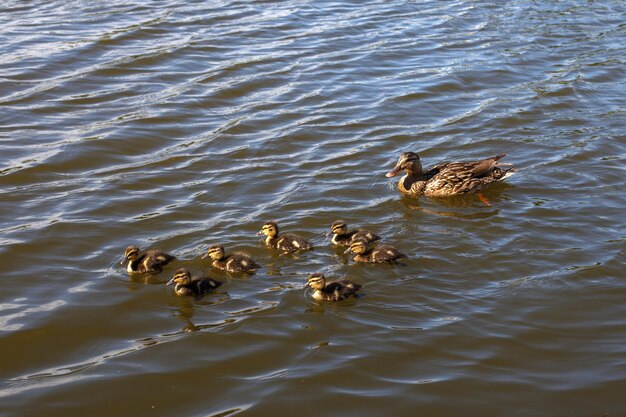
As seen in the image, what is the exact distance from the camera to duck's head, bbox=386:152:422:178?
26.9ft

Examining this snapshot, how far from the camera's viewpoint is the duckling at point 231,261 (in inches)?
252

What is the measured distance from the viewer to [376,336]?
5.62 metres

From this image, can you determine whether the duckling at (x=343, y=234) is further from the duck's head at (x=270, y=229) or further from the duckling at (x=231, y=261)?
the duckling at (x=231, y=261)

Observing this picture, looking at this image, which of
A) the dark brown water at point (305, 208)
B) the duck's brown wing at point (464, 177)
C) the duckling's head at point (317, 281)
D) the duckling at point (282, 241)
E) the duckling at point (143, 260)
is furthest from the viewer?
the duck's brown wing at point (464, 177)

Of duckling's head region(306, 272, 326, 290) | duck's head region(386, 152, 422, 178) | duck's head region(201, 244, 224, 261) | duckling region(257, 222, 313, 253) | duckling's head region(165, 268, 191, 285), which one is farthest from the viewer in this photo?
duck's head region(386, 152, 422, 178)

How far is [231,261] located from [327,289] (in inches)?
31.6

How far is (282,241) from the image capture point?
6.74 metres

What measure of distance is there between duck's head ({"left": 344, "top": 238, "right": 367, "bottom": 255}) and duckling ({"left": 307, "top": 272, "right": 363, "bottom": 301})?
53 cm

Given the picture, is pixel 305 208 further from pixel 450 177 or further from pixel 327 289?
pixel 327 289

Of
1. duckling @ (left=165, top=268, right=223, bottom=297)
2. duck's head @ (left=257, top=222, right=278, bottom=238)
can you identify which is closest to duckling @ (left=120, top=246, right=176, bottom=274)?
duckling @ (left=165, top=268, right=223, bottom=297)

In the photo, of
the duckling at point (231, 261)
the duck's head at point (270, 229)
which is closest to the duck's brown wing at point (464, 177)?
the duck's head at point (270, 229)

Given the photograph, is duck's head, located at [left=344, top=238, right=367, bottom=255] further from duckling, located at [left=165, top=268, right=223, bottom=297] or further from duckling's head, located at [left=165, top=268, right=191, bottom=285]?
duckling's head, located at [left=165, top=268, right=191, bottom=285]

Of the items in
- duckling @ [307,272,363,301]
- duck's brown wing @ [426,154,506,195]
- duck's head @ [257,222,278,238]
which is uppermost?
duck's head @ [257,222,278,238]

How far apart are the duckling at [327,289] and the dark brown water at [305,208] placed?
12cm
